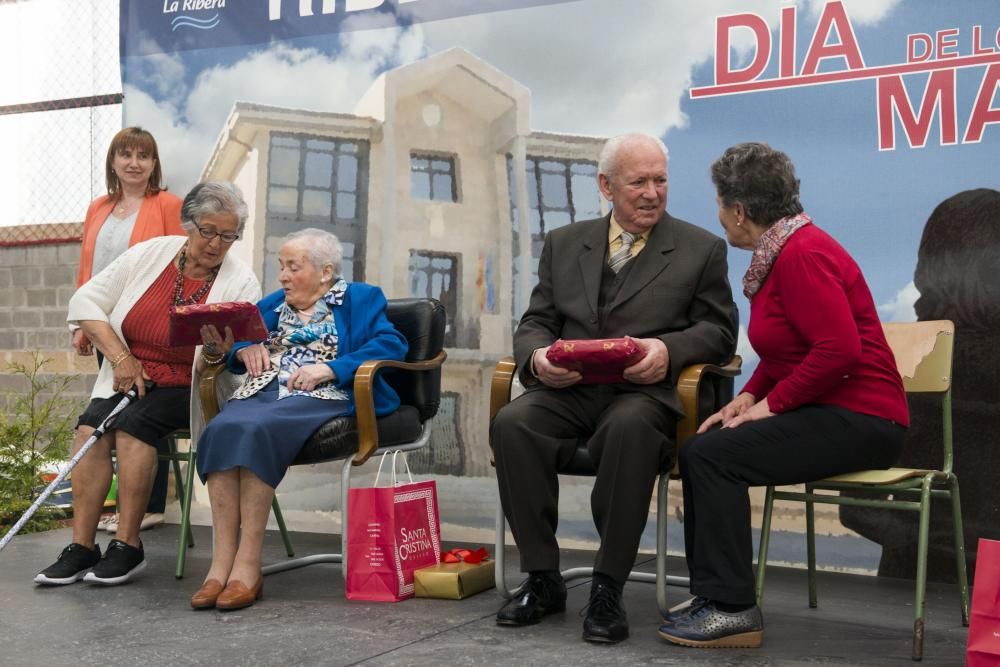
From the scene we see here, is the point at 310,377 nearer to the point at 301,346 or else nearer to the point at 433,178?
the point at 301,346

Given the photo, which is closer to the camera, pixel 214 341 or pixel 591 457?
pixel 591 457

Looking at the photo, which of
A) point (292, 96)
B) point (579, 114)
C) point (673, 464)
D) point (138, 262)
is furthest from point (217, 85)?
point (673, 464)

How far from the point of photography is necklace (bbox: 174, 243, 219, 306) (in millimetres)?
3643

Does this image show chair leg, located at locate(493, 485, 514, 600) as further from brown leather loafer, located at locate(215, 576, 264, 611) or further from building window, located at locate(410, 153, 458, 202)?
building window, located at locate(410, 153, 458, 202)

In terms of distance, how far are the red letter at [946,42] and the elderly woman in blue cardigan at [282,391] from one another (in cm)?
197

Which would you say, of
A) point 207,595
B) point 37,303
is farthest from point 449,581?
point 37,303

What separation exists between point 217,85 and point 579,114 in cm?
169

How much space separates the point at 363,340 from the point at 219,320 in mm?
457

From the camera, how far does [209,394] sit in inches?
139

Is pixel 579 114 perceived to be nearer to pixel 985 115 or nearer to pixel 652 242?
pixel 652 242

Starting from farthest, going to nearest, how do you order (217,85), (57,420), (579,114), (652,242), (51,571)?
(57,420), (217,85), (579,114), (51,571), (652,242)

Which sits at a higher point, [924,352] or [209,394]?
[924,352]

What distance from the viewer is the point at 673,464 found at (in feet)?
9.70

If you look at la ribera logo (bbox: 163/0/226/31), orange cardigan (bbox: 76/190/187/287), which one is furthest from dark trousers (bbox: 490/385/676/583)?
la ribera logo (bbox: 163/0/226/31)
